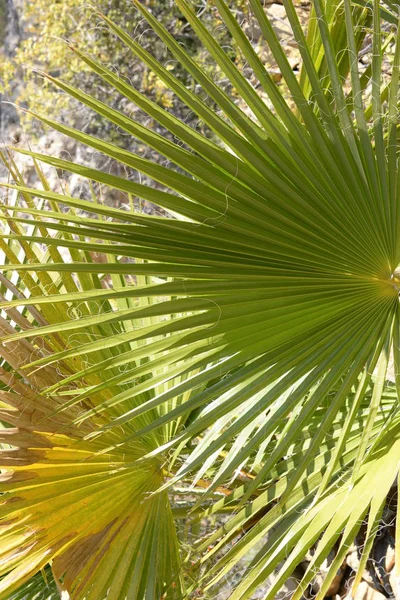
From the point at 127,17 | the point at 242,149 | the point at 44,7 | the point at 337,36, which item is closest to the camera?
the point at 242,149

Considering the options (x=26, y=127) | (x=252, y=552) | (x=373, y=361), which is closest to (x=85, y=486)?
(x=373, y=361)

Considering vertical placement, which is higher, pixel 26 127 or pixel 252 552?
pixel 26 127

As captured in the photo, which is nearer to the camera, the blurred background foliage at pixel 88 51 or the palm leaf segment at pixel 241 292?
the palm leaf segment at pixel 241 292

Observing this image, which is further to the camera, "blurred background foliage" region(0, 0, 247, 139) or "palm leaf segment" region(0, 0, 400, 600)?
"blurred background foliage" region(0, 0, 247, 139)

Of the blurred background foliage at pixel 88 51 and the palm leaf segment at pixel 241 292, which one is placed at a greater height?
the blurred background foliage at pixel 88 51

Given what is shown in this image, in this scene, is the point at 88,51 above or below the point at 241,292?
above

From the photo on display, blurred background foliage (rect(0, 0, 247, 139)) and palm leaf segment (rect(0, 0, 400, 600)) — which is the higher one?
blurred background foliage (rect(0, 0, 247, 139))

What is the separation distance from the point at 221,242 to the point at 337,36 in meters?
0.75

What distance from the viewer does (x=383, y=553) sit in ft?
6.45

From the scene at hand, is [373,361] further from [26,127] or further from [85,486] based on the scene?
[26,127]

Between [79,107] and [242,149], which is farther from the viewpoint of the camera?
[79,107]

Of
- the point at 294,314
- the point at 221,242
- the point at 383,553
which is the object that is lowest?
the point at 383,553

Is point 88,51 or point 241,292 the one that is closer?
point 241,292

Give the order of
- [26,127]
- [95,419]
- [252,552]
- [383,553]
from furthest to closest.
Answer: [26,127]
[252,552]
[383,553]
[95,419]
